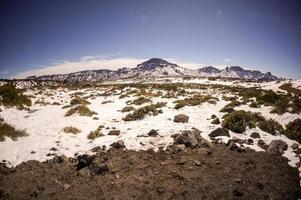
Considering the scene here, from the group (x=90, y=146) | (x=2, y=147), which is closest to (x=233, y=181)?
(x=90, y=146)

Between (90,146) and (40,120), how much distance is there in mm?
7183

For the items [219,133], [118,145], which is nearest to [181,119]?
[219,133]

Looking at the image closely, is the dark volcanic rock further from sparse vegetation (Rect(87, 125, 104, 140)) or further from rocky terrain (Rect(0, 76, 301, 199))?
sparse vegetation (Rect(87, 125, 104, 140))

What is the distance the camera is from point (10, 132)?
41.1 ft

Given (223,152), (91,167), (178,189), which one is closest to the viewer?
(178,189)

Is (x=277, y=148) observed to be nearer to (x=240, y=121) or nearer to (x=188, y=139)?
(x=240, y=121)

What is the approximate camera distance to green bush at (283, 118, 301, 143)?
1155 centimetres

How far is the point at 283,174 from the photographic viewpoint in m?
7.90

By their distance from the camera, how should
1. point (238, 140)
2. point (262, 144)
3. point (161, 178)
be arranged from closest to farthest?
point (161, 178) < point (262, 144) < point (238, 140)

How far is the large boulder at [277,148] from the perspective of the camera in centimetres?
967

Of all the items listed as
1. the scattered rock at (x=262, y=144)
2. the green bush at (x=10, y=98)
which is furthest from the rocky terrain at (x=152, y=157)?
the green bush at (x=10, y=98)

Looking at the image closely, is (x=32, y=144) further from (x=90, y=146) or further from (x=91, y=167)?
(x=91, y=167)

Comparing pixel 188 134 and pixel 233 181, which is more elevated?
pixel 188 134

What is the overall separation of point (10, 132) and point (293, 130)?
15993 millimetres
